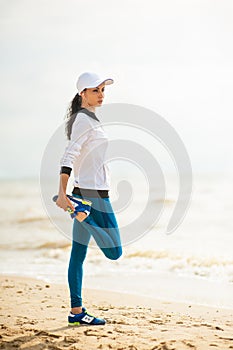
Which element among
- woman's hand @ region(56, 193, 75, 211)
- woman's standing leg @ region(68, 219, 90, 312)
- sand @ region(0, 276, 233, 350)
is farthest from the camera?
woman's standing leg @ region(68, 219, 90, 312)

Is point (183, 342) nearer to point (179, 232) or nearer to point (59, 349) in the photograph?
point (59, 349)

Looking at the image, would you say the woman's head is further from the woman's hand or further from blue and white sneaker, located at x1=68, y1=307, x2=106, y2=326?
blue and white sneaker, located at x1=68, y1=307, x2=106, y2=326

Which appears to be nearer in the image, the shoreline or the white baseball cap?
the white baseball cap

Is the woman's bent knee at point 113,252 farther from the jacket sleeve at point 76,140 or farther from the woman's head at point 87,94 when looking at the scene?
the woman's head at point 87,94

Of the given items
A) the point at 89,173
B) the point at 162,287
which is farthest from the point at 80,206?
the point at 162,287

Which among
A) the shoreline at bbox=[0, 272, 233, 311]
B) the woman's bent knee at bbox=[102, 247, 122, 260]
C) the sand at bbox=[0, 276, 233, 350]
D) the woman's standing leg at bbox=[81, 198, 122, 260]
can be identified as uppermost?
the woman's standing leg at bbox=[81, 198, 122, 260]

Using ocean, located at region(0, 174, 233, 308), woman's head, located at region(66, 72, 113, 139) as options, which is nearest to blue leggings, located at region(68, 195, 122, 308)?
woman's head, located at region(66, 72, 113, 139)

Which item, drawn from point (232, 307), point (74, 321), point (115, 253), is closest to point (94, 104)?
point (115, 253)

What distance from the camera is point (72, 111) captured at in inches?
152

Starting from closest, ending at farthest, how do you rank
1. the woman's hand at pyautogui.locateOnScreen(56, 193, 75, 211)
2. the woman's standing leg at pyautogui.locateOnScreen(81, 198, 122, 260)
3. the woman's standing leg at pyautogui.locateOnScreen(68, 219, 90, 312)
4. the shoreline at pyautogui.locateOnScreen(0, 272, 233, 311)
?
the woman's hand at pyautogui.locateOnScreen(56, 193, 75, 211) → the woman's standing leg at pyautogui.locateOnScreen(81, 198, 122, 260) → the woman's standing leg at pyautogui.locateOnScreen(68, 219, 90, 312) → the shoreline at pyautogui.locateOnScreen(0, 272, 233, 311)

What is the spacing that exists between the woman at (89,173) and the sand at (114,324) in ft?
1.46

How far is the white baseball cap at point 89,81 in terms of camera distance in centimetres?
372

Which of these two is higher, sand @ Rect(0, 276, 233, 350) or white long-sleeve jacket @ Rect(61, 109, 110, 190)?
white long-sleeve jacket @ Rect(61, 109, 110, 190)

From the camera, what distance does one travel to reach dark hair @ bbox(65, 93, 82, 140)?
3832mm
